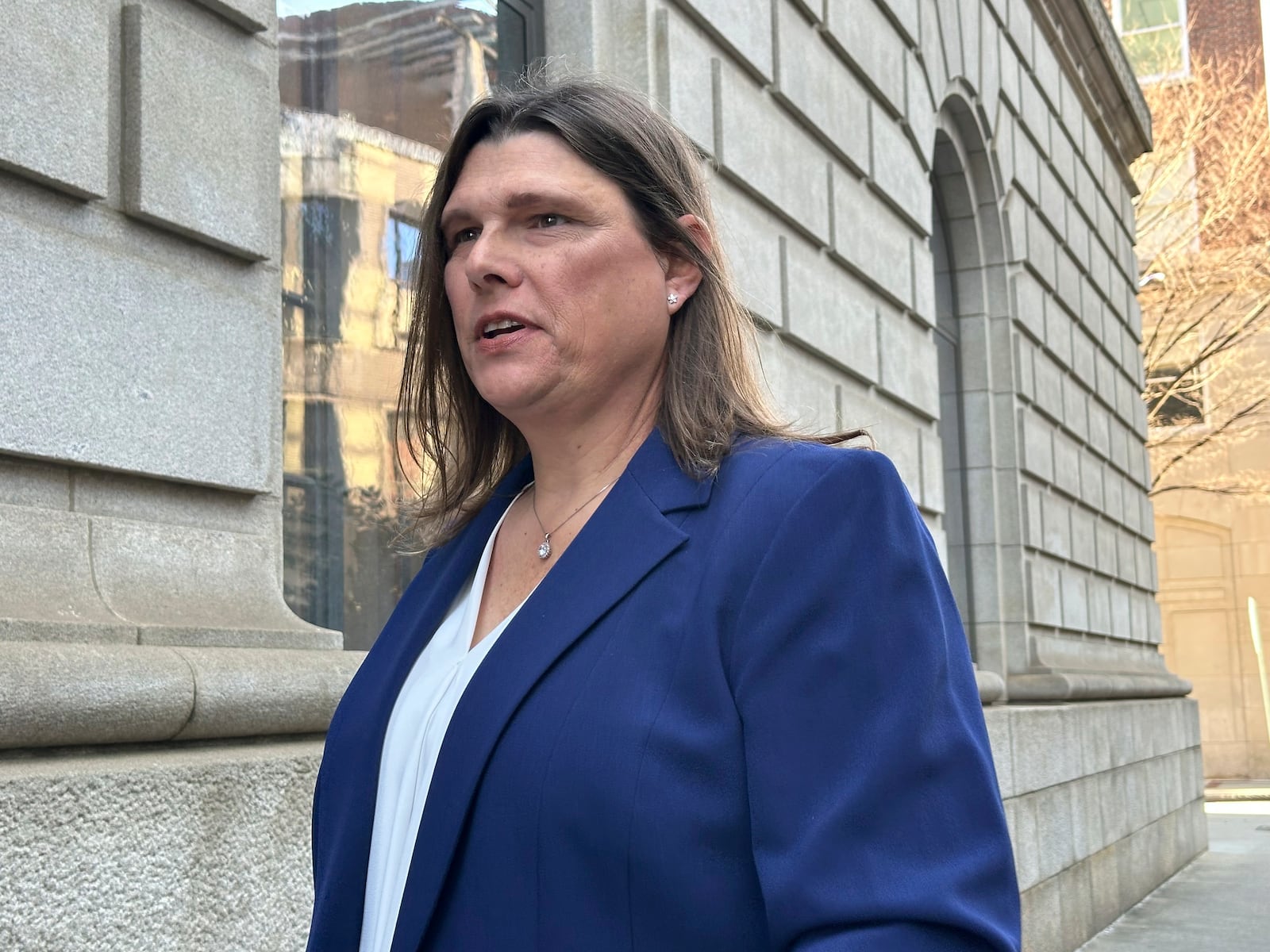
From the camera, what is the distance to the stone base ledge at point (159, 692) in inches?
105

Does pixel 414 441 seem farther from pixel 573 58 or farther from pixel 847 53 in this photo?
pixel 847 53

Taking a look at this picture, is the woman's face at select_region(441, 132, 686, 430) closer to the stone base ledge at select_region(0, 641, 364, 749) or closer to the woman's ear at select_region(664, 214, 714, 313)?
the woman's ear at select_region(664, 214, 714, 313)

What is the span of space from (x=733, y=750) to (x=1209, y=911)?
33.5ft

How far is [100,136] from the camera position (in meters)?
3.28

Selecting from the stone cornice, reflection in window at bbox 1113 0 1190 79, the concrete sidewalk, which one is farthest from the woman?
reflection in window at bbox 1113 0 1190 79

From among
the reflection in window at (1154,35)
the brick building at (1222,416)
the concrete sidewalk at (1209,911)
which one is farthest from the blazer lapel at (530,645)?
the reflection in window at (1154,35)

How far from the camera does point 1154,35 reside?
2688 cm

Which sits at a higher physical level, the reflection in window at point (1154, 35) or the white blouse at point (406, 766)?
the reflection in window at point (1154, 35)

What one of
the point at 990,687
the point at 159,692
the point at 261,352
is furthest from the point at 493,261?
the point at 990,687

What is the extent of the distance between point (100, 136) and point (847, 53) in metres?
5.19

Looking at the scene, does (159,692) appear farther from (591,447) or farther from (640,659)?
(640,659)

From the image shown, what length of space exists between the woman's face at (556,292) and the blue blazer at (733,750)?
28 cm

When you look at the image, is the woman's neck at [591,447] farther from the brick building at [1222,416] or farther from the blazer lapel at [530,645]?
the brick building at [1222,416]

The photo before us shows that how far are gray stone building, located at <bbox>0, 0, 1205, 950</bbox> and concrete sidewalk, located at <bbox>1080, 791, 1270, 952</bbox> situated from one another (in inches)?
12.0
